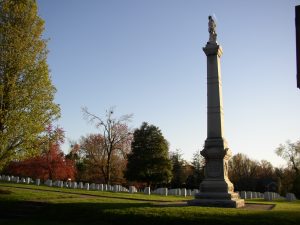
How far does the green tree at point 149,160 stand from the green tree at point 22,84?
26.7 meters

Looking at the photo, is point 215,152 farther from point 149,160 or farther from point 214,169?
point 149,160

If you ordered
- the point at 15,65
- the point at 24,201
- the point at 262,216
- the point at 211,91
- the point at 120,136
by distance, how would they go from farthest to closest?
the point at 120,136, the point at 15,65, the point at 211,91, the point at 24,201, the point at 262,216

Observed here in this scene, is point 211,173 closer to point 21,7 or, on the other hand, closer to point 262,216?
point 262,216

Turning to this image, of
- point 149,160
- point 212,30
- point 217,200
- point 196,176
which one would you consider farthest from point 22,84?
point 196,176

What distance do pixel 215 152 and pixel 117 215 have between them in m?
6.79

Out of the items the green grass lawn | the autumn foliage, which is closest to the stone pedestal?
the green grass lawn

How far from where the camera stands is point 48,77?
24.2 meters

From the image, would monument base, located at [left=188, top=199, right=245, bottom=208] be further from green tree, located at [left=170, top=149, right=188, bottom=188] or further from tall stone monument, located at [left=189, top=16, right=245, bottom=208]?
green tree, located at [left=170, top=149, right=188, bottom=188]

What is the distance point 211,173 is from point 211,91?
4.44 metres

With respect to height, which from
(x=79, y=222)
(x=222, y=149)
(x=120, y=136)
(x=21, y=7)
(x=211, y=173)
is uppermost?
(x=21, y=7)

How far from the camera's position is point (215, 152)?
61.5ft

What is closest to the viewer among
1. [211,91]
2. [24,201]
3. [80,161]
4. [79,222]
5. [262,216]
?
[262,216]

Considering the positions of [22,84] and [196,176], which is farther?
[196,176]

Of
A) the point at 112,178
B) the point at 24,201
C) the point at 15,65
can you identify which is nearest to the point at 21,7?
the point at 15,65
